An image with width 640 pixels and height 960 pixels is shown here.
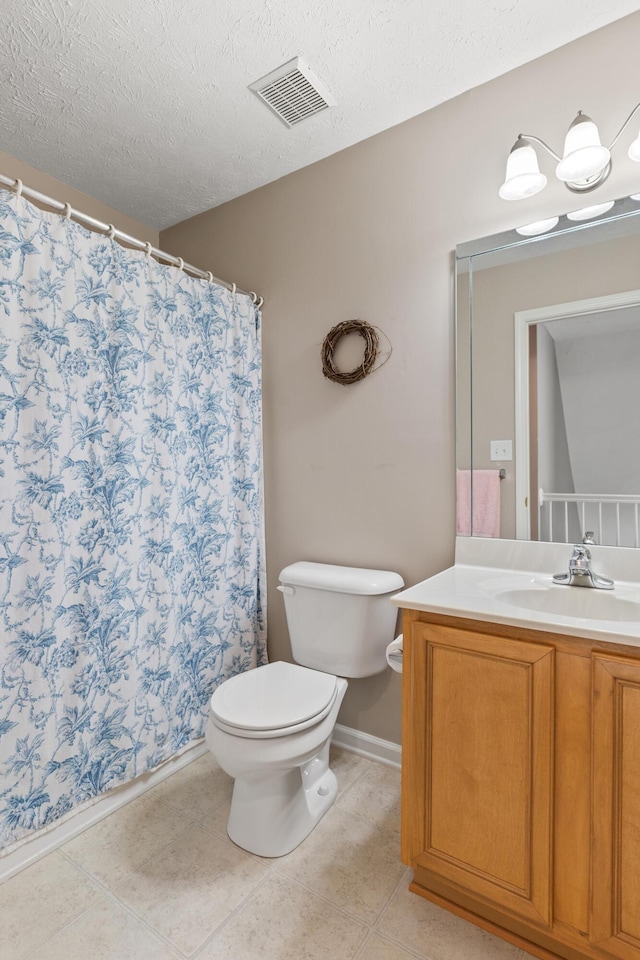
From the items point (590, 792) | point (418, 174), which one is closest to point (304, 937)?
point (590, 792)

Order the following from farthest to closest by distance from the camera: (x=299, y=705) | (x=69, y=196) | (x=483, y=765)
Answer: (x=69, y=196) → (x=299, y=705) → (x=483, y=765)

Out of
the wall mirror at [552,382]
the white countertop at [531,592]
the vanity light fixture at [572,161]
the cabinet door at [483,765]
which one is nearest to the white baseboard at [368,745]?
the cabinet door at [483,765]

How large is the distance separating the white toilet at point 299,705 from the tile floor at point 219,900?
86 mm

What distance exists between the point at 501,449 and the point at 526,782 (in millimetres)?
964

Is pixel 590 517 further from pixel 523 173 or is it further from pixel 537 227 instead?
pixel 523 173

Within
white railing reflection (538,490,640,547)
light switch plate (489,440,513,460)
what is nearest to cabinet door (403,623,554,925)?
white railing reflection (538,490,640,547)

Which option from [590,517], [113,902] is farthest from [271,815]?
[590,517]

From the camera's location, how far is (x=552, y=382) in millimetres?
1561

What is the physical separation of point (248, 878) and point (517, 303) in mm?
1943

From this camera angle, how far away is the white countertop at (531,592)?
41.9 inches

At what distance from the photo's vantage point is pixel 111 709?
1.64 metres

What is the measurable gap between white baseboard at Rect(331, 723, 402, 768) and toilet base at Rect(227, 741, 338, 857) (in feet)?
1.40

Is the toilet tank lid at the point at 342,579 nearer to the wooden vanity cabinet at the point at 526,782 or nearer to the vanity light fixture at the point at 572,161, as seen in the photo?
the wooden vanity cabinet at the point at 526,782

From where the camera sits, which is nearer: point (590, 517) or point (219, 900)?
point (219, 900)
